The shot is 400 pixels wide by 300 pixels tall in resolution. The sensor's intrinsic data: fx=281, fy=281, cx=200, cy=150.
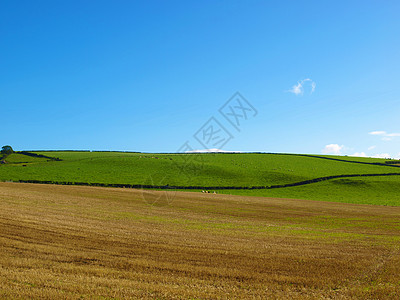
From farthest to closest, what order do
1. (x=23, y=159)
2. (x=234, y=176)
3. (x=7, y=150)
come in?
(x=7, y=150)
(x=23, y=159)
(x=234, y=176)

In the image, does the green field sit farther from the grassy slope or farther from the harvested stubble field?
the harvested stubble field

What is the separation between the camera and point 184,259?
41.5ft

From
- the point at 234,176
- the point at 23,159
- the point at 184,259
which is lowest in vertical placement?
the point at 184,259

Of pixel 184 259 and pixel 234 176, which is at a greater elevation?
pixel 234 176

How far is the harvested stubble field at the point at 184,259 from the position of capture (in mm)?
9523

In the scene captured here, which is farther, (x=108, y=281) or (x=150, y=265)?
(x=150, y=265)

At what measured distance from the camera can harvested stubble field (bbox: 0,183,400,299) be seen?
31.2 ft

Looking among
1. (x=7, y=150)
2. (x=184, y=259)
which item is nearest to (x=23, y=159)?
(x=7, y=150)

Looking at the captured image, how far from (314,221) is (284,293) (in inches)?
754

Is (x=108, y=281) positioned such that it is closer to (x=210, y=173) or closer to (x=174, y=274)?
(x=174, y=274)

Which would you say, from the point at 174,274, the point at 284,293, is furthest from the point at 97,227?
the point at 284,293

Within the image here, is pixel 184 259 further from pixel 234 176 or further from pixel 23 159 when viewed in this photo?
pixel 23 159

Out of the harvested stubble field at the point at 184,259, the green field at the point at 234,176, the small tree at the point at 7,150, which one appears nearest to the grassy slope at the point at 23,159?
the green field at the point at 234,176

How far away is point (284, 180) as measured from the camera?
65.8m
